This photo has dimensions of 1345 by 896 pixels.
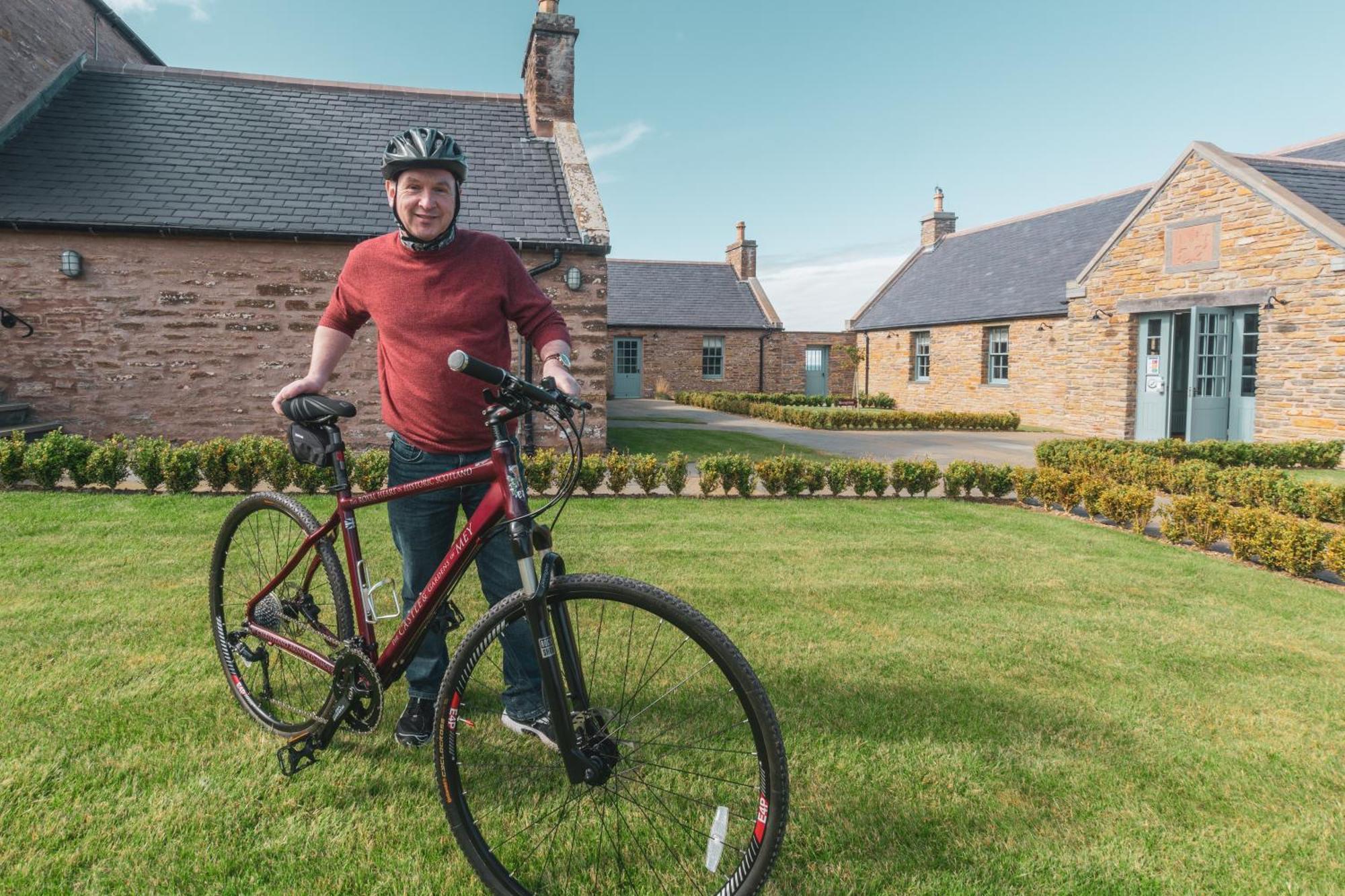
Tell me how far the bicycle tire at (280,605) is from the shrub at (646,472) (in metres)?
5.73

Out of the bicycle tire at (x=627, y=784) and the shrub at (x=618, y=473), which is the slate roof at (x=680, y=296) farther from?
the bicycle tire at (x=627, y=784)

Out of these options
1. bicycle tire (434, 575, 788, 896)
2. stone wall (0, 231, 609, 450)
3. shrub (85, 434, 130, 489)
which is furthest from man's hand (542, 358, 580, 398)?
stone wall (0, 231, 609, 450)

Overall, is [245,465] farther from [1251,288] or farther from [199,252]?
[1251,288]

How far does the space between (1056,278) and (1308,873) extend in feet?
72.1

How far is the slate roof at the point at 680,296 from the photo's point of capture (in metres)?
32.7

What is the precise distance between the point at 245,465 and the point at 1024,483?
9.27m

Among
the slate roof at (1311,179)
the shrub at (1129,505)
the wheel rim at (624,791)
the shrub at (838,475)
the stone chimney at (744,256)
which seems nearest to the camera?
the wheel rim at (624,791)

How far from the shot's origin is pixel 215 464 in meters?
8.71

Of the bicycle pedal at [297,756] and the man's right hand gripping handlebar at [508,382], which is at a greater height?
the man's right hand gripping handlebar at [508,382]

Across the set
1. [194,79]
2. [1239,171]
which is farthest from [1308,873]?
[194,79]

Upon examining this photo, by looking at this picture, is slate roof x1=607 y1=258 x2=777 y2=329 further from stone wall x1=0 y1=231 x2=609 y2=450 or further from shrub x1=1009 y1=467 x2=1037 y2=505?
shrub x1=1009 y1=467 x2=1037 y2=505

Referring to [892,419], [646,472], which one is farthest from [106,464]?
[892,419]

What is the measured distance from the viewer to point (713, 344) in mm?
33062

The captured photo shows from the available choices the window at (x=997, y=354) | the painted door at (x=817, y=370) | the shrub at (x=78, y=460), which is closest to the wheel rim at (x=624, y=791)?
the shrub at (x=78, y=460)
